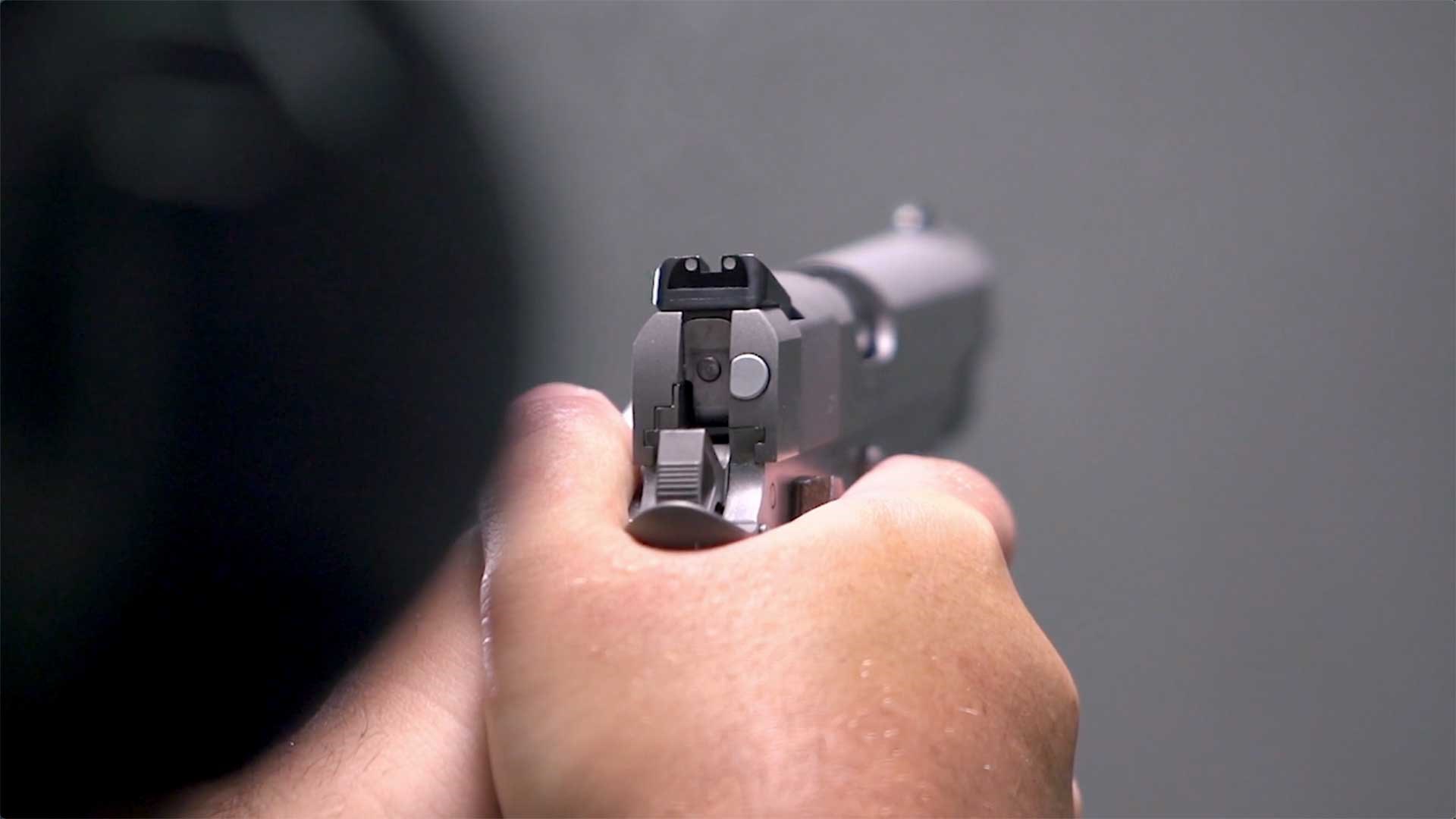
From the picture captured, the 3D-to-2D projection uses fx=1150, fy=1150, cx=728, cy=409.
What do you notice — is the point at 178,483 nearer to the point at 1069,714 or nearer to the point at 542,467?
the point at 542,467

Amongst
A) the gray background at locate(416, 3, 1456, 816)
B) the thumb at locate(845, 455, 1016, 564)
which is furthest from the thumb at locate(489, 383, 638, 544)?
the gray background at locate(416, 3, 1456, 816)

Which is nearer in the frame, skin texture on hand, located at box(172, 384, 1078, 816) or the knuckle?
skin texture on hand, located at box(172, 384, 1078, 816)

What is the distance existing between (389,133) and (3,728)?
1.81 feet

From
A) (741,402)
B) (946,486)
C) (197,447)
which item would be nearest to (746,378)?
(741,402)

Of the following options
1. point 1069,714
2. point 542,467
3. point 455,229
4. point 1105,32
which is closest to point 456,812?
point 542,467

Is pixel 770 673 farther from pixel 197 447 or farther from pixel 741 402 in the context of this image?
pixel 197 447

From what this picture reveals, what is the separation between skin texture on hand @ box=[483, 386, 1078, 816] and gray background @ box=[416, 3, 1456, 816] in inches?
22.1

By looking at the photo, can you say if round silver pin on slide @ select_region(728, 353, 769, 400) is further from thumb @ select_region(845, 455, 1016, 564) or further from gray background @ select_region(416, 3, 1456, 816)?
gray background @ select_region(416, 3, 1456, 816)

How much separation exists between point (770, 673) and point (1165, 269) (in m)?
0.69

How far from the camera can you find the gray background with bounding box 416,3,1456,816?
91cm

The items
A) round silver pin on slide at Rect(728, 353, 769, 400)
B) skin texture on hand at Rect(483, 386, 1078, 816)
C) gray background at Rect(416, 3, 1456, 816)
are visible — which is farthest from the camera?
gray background at Rect(416, 3, 1456, 816)

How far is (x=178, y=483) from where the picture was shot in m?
0.87

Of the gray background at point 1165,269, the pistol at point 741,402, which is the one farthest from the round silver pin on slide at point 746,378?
the gray background at point 1165,269

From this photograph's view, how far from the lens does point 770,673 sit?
0.38 metres
